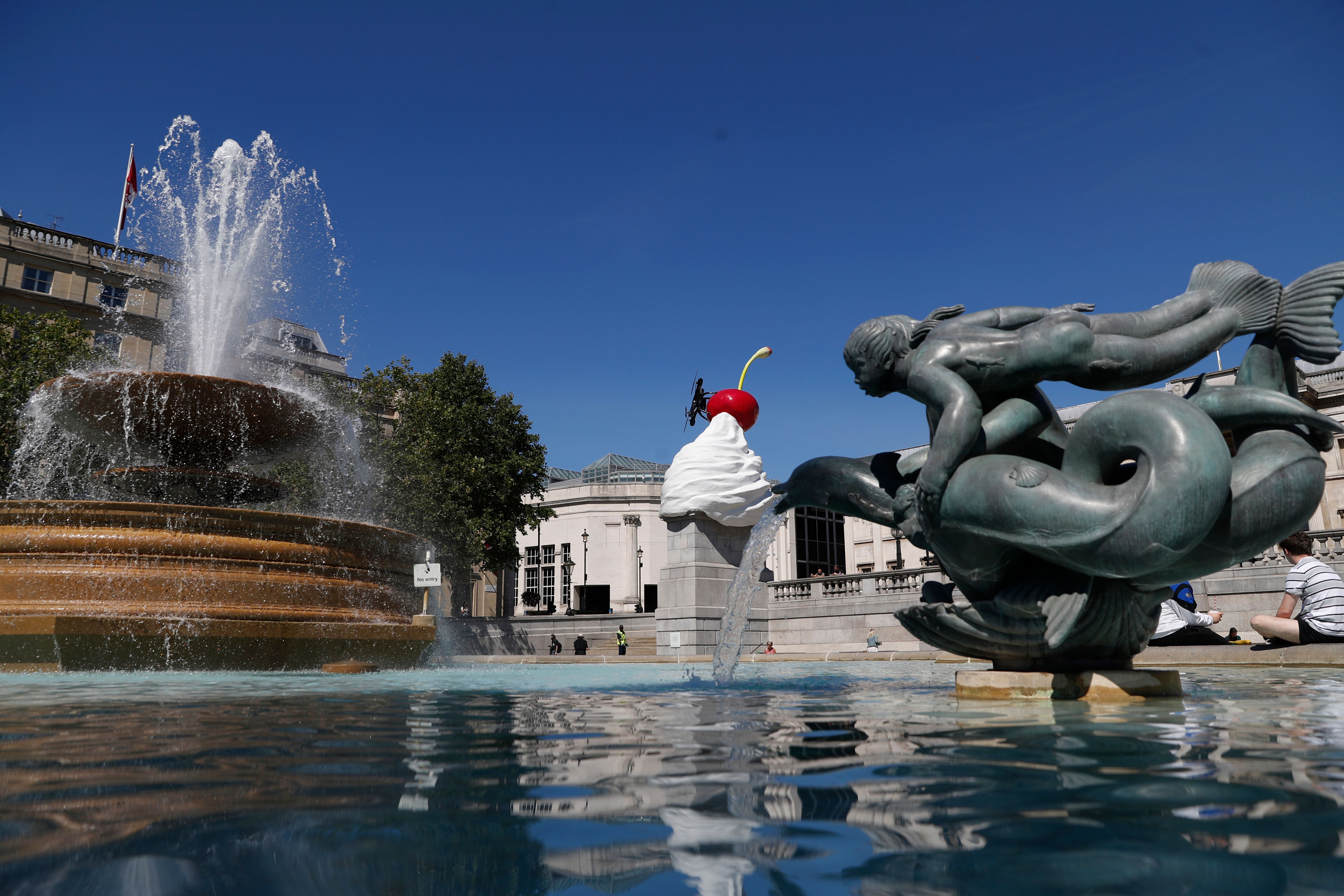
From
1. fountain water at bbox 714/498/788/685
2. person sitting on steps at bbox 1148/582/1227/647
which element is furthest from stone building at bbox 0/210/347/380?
person sitting on steps at bbox 1148/582/1227/647

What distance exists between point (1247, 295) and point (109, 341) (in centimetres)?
4444

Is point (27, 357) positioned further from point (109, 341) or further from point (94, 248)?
point (94, 248)

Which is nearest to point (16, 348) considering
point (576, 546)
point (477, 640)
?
point (477, 640)

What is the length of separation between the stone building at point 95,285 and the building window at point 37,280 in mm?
31

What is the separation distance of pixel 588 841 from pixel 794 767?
0.96 meters

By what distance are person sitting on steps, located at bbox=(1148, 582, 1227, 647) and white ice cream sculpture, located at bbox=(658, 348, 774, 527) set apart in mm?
9756

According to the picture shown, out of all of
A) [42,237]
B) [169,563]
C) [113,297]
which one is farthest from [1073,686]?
[42,237]

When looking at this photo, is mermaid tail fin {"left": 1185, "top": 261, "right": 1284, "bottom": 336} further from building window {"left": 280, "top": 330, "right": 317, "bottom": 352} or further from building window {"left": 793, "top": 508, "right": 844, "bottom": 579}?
building window {"left": 280, "top": 330, "right": 317, "bottom": 352}

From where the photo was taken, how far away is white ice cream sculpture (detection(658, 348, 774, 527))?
63.9 feet

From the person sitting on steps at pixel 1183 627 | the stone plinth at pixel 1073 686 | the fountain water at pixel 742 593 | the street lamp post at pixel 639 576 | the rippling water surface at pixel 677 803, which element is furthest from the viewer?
the street lamp post at pixel 639 576

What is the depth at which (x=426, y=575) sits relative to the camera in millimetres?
11836

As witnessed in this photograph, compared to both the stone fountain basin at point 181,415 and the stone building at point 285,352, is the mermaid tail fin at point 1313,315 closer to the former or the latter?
the stone fountain basin at point 181,415

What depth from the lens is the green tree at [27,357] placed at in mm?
26703

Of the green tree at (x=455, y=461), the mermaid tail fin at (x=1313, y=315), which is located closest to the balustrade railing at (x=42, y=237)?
the green tree at (x=455, y=461)
